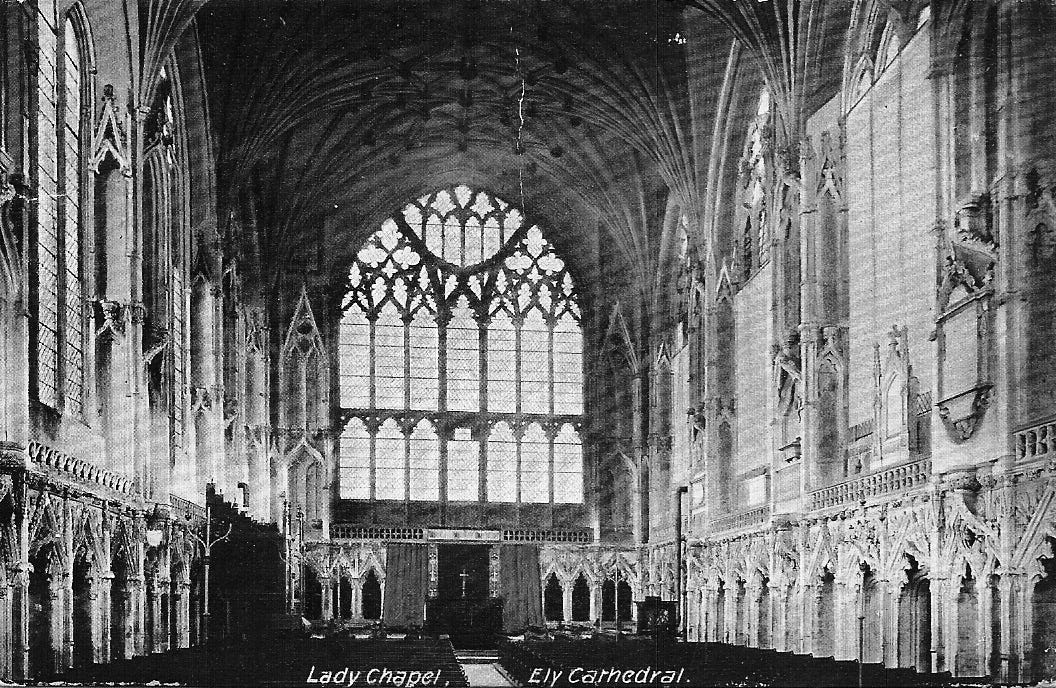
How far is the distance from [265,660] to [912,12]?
1520cm

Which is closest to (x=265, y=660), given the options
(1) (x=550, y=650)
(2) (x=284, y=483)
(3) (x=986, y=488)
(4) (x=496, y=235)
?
(1) (x=550, y=650)

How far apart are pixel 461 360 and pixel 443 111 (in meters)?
9.24

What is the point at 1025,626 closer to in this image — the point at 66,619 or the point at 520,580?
the point at 66,619

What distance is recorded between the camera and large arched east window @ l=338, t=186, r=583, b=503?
44.3 m

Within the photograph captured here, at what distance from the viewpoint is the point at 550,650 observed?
76.0ft

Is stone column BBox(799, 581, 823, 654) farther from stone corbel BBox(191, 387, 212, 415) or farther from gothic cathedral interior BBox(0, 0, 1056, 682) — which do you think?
stone corbel BBox(191, 387, 212, 415)

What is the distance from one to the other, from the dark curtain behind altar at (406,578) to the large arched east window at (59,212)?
20.6 metres

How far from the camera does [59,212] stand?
20641 mm

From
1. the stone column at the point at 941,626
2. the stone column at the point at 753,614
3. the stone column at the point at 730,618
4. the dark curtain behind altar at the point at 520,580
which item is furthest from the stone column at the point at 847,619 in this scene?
the dark curtain behind altar at the point at 520,580

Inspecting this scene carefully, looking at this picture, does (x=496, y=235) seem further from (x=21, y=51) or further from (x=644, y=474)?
(x=21, y=51)

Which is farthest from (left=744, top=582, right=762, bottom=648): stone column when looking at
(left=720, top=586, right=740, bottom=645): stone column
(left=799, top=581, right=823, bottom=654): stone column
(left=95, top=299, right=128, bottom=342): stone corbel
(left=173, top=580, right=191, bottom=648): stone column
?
(left=95, top=299, right=128, bottom=342): stone corbel

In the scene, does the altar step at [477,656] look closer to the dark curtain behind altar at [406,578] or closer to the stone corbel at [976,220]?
the dark curtain behind altar at [406,578]

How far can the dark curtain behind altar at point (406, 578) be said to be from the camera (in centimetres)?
4178

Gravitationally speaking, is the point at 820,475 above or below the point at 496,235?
below
